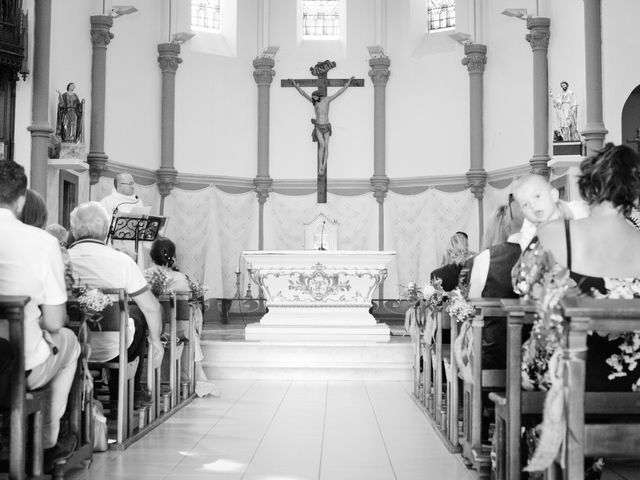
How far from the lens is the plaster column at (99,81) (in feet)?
37.2

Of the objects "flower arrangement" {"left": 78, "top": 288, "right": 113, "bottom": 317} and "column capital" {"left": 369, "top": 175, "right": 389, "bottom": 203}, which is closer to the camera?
"flower arrangement" {"left": 78, "top": 288, "right": 113, "bottom": 317}

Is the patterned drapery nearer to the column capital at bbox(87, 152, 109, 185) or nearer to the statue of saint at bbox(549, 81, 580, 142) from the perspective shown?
the column capital at bbox(87, 152, 109, 185)

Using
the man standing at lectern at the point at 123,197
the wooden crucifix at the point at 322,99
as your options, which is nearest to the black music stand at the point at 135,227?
the man standing at lectern at the point at 123,197

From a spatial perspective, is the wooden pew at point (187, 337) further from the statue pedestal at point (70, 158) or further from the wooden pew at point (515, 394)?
the wooden pew at point (515, 394)

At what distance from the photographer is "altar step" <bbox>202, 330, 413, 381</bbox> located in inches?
309

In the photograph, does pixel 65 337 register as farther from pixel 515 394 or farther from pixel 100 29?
pixel 100 29

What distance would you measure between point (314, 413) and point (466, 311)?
201cm

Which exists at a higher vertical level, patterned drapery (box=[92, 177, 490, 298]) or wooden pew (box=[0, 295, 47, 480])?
patterned drapery (box=[92, 177, 490, 298])

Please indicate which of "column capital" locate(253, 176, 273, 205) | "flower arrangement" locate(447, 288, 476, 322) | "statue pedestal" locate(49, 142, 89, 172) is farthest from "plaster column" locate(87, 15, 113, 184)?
"flower arrangement" locate(447, 288, 476, 322)

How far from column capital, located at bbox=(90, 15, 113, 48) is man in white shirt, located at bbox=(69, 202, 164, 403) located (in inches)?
290

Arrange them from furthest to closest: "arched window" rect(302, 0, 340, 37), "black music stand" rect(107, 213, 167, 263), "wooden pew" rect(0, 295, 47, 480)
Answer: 1. "arched window" rect(302, 0, 340, 37)
2. "black music stand" rect(107, 213, 167, 263)
3. "wooden pew" rect(0, 295, 47, 480)

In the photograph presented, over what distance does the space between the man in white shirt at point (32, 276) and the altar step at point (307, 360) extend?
4667 mm

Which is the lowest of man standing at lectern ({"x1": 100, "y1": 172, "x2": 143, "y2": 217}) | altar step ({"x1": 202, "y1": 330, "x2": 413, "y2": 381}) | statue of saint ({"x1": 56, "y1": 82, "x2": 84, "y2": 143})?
altar step ({"x1": 202, "y1": 330, "x2": 413, "y2": 381})

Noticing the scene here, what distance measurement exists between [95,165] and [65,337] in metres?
8.19
